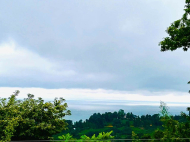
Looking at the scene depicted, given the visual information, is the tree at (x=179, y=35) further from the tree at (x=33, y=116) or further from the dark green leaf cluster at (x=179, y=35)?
the tree at (x=33, y=116)

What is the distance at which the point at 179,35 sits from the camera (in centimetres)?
426

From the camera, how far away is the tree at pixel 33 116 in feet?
16.1

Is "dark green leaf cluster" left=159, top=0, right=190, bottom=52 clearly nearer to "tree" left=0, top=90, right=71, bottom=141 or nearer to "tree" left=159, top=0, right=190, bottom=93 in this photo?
"tree" left=159, top=0, right=190, bottom=93

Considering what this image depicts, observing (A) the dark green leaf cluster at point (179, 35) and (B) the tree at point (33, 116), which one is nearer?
(A) the dark green leaf cluster at point (179, 35)

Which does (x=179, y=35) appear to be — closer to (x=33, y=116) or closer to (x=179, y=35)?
(x=179, y=35)

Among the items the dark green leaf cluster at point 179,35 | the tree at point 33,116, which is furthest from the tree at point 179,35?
the tree at point 33,116

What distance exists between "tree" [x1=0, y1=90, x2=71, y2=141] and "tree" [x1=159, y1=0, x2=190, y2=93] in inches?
137

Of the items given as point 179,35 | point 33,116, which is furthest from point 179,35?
point 33,116

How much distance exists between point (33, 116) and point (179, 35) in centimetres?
431

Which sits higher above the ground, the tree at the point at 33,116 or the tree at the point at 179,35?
the tree at the point at 179,35

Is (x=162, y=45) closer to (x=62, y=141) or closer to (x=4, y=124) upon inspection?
(x=62, y=141)

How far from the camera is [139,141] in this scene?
11.6 ft

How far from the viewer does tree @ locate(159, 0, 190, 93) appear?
423 cm

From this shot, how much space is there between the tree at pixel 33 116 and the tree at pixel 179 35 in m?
3.49
